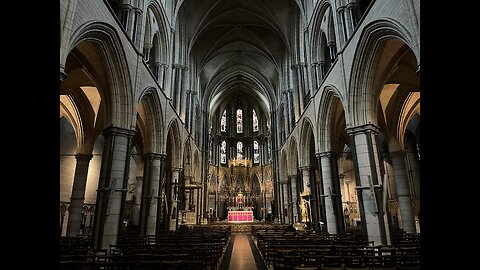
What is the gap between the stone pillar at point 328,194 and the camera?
14102mm

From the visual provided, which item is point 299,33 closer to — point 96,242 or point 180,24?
point 180,24

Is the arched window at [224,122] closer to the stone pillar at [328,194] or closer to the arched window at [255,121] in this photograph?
the arched window at [255,121]

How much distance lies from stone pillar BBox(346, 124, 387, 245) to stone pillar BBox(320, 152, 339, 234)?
379 cm

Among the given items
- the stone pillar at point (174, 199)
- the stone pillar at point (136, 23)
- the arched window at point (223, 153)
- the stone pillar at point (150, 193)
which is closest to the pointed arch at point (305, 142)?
the stone pillar at point (174, 199)

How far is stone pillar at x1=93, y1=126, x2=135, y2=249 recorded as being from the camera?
30.8 ft

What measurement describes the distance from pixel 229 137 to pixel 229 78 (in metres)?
10.4

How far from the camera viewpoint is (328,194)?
1434 centimetres

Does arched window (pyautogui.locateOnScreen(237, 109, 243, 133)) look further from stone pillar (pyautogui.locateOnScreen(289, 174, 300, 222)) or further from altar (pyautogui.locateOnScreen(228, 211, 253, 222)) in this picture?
stone pillar (pyautogui.locateOnScreen(289, 174, 300, 222))

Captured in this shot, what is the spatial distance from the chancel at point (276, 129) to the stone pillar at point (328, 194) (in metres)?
0.06

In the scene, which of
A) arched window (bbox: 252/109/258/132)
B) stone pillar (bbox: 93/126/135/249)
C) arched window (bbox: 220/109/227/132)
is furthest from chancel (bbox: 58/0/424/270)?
arched window (bbox: 220/109/227/132)
